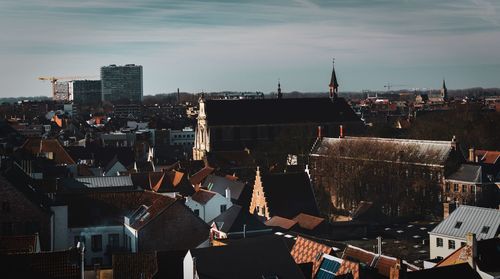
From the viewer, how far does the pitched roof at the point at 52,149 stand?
91.9m

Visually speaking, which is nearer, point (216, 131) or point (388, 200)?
point (388, 200)

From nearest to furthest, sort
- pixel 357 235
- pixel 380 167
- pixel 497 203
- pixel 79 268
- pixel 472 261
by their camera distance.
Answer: pixel 79 268 → pixel 472 261 → pixel 357 235 → pixel 497 203 → pixel 380 167

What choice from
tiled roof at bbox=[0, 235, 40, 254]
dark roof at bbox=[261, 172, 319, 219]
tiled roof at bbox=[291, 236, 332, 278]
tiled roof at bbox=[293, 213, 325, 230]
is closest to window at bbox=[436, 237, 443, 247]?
tiled roof at bbox=[293, 213, 325, 230]

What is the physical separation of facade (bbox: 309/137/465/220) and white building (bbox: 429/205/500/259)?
72.3 feet

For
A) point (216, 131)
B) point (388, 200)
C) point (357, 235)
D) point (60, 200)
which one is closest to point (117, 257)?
point (60, 200)

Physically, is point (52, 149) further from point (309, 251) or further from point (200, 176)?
point (309, 251)

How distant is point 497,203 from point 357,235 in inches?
752

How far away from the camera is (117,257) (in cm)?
3841

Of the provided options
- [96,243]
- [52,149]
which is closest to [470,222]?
[96,243]

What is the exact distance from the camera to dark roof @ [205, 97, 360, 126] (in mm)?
115062

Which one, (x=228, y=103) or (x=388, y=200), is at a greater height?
(x=228, y=103)

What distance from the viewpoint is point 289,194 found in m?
69.5

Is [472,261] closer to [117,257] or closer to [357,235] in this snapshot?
[117,257]

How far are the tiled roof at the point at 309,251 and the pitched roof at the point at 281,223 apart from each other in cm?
1886
